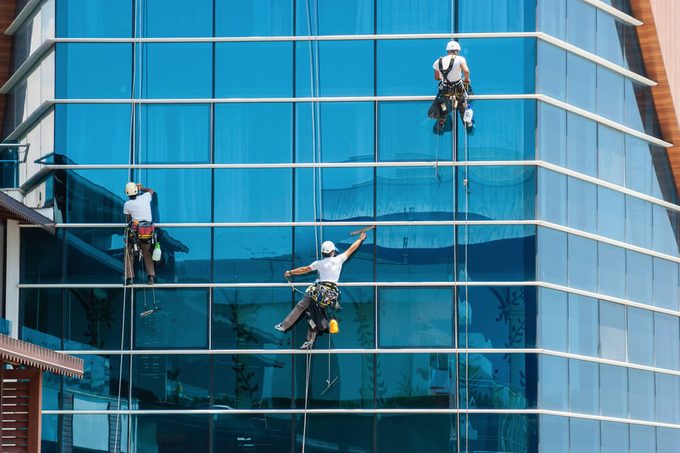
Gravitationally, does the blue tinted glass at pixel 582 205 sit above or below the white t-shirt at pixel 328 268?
above

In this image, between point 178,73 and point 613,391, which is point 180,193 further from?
point 613,391

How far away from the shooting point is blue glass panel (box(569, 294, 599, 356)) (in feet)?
142

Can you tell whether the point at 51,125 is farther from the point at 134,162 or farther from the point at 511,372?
the point at 511,372

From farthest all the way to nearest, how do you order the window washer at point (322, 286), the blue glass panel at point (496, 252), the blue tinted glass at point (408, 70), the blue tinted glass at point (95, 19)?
1. the blue tinted glass at point (95, 19)
2. the blue tinted glass at point (408, 70)
3. the blue glass panel at point (496, 252)
4. the window washer at point (322, 286)

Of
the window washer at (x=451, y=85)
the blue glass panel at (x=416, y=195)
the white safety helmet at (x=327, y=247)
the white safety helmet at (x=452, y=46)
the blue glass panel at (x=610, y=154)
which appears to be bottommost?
the white safety helmet at (x=327, y=247)

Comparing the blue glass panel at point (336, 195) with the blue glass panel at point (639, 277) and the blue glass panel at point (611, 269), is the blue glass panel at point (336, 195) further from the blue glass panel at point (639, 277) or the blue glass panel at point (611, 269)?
the blue glass panel at point (639, 277)

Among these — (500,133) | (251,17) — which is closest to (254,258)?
(251,17)

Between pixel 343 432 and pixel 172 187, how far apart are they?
22.8 feet

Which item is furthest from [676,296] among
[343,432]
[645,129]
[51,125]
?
[51,125]

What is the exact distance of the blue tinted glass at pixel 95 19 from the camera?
4353 cm

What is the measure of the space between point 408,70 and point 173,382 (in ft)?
29.8

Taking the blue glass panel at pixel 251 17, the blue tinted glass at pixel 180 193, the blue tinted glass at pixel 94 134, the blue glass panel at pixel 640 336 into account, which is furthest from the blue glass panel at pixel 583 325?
the blue tinted glass at pixel 94 134

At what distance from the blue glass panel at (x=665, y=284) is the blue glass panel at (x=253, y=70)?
1073cm

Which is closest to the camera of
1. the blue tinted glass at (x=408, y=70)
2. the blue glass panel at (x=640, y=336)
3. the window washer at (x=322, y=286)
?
the window washer at (x=322, y=286)
